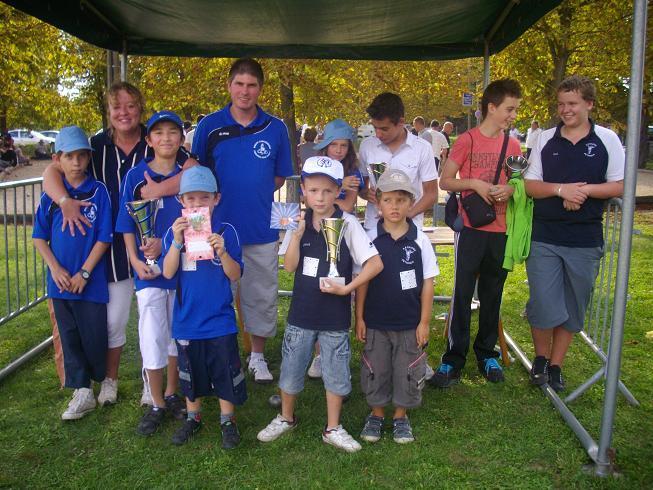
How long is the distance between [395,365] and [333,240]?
91 centimetres

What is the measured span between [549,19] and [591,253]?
9545 mm

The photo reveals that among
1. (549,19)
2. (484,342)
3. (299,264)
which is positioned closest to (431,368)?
(484,342)

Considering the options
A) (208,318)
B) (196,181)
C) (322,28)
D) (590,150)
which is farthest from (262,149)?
(590,150)

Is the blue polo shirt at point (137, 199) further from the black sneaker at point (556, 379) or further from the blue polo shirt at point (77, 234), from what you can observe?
the black sneaker at point (556, 379)

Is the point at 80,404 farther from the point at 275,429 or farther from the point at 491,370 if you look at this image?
the point at 491,370

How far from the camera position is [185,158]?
4.09 m

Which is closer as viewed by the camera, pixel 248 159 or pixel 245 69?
pixel 245 69

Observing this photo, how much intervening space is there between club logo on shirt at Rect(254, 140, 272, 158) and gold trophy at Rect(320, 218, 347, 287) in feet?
3.40

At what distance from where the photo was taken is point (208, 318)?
146 inches

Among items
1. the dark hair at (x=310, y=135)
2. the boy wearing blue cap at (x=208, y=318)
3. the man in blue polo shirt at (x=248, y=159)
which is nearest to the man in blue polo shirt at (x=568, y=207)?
the man in blue polo shirt at (x=248, y=159)

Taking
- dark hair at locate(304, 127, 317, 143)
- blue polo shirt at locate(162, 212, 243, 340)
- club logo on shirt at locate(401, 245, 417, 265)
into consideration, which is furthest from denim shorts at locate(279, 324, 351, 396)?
dark hair at locate(304, 127, 317, 143)

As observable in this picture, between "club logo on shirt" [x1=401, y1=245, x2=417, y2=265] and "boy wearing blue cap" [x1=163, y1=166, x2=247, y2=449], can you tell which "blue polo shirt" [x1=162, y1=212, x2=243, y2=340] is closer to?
"boy wearing blue cap" [x1=163, y1=166, x2=247, y2=449]

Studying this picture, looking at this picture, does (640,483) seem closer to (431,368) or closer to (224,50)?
(431,368)

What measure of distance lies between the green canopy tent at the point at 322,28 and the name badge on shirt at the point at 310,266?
1681 mm
